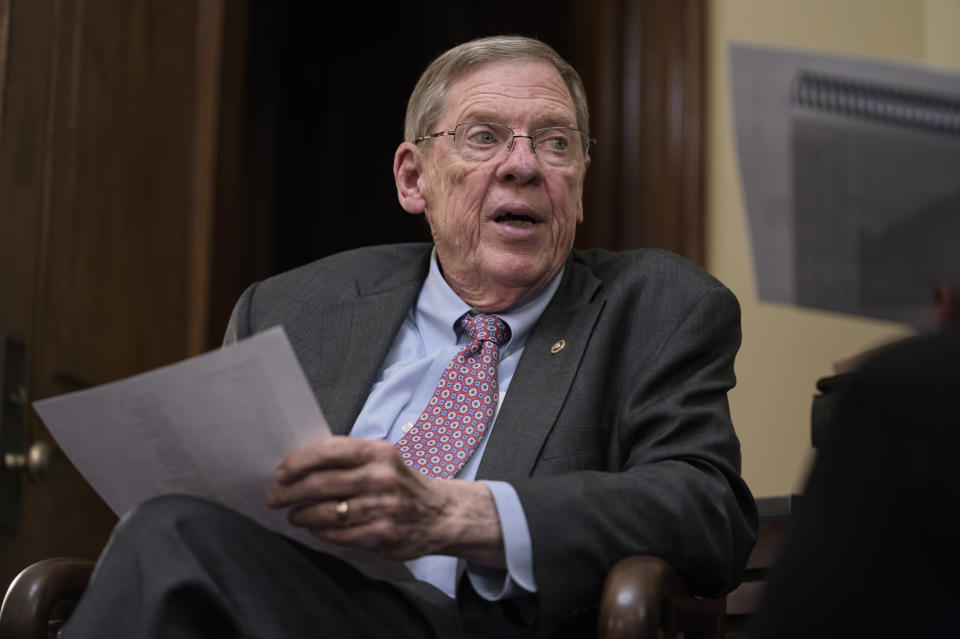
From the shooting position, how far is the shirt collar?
1.90 metres

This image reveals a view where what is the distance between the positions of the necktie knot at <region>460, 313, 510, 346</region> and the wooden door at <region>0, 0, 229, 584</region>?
0.97 metres

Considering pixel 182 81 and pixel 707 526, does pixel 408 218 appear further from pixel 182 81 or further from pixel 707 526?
pixel 707 526

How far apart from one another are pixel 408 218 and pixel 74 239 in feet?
8.60

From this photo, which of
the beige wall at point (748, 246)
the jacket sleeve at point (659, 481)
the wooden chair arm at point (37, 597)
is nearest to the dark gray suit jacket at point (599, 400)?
the jacket sleeve at point (659, 481)

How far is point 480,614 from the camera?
1498 mm

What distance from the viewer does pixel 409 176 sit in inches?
85.4

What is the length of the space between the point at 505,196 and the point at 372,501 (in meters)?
0.79

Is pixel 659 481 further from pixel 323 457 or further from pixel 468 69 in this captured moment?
pixel 468 69

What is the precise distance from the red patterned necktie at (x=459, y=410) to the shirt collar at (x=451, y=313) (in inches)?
1.1

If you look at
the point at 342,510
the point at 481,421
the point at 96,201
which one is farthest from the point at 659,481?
the point at 96,201

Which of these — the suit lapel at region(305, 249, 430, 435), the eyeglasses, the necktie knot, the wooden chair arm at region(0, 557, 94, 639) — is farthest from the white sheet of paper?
the eyeglasses

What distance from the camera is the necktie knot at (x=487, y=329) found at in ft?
6.11

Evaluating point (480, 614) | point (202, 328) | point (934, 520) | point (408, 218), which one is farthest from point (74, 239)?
point (408, 218)

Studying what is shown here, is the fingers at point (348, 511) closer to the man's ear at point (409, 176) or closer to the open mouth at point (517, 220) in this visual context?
the open mouth at point (517, 220)
